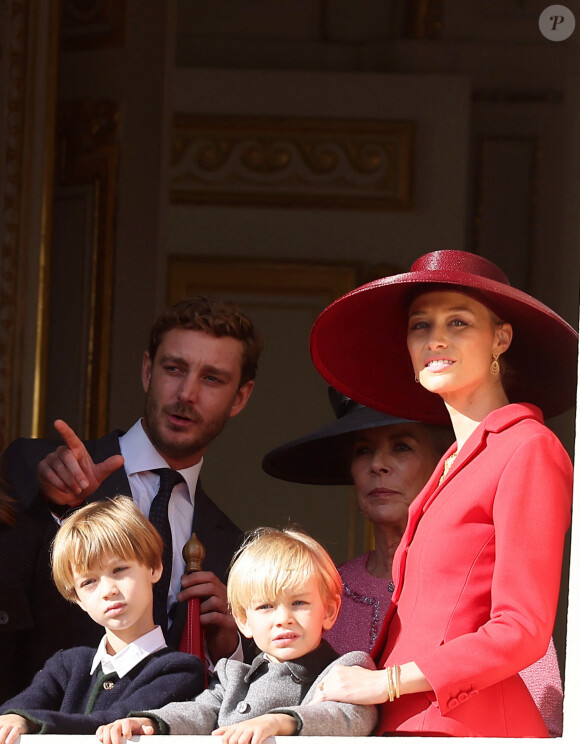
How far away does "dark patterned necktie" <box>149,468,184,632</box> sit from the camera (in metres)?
3.47

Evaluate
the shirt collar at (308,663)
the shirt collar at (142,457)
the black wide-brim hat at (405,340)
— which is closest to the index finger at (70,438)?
the shirt collar at (142,457)

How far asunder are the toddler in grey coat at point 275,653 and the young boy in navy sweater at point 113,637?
0.08m

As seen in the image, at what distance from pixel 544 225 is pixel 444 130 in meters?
0.47

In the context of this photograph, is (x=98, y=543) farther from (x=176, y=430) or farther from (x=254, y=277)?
(x=254, y=277)

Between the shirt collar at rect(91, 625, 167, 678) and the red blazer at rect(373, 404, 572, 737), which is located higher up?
the red blazer at rect(373, 404, 572, 737)

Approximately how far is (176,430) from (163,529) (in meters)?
0.24

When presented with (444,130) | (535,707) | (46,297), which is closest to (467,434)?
(535,707)

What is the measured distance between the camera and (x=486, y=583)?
282 centimetres

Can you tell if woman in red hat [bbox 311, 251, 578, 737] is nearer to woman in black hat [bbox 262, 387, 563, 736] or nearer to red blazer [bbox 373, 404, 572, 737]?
red blazer [bbox 373, 404, 572, 737]

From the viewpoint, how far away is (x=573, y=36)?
196 inches

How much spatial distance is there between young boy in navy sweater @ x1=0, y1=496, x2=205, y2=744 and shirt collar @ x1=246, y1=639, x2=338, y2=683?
0.13 metres

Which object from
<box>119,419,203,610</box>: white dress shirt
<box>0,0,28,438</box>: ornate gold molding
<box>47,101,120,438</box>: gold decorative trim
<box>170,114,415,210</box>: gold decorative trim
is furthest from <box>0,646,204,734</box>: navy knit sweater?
<box>170,114,415,210</box>: gold decorative trim

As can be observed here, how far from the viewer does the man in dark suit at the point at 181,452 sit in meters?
3.42

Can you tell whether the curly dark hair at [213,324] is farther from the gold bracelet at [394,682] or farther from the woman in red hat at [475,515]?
the gold bracelet at [394,682]
